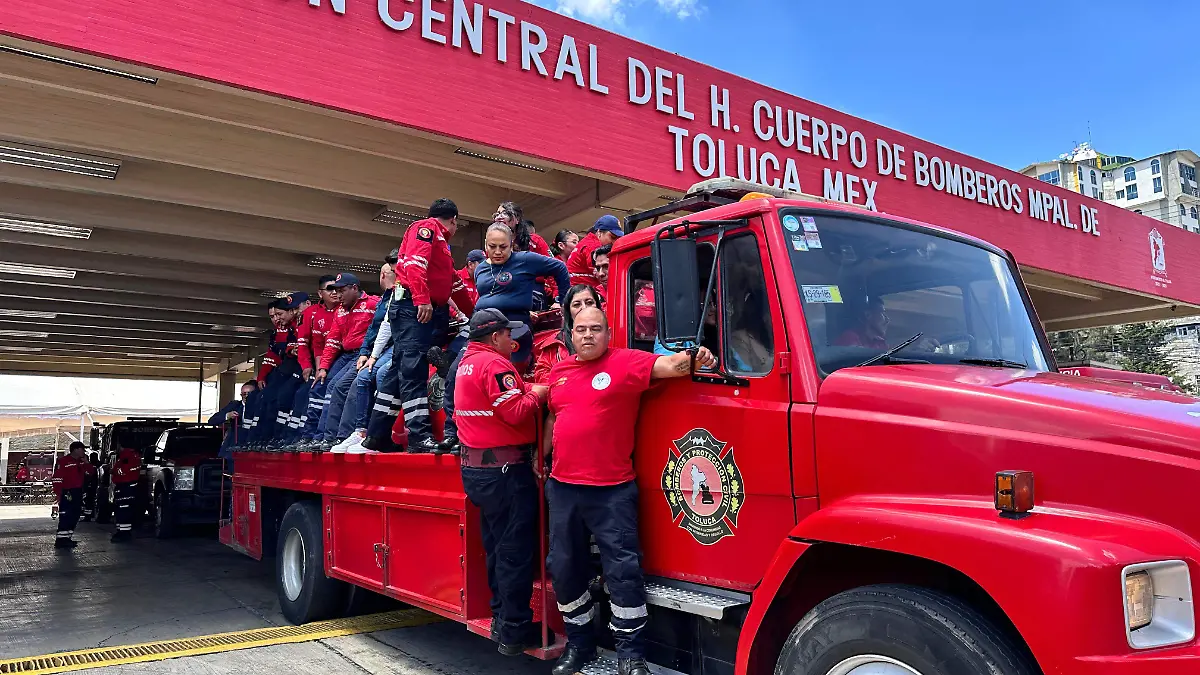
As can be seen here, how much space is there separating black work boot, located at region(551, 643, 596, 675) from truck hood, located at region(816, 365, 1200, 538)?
1.40 metres

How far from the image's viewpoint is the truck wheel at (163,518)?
1259 centimetres

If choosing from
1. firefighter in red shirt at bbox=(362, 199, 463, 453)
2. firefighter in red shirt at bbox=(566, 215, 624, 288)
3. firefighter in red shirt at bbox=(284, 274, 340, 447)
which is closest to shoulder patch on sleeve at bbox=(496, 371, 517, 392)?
firefighter in red shirt at bbox=(362, 199, 463, 453)

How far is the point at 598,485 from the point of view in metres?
3.50

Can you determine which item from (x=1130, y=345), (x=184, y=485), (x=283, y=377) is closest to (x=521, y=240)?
(x=283, y=377)

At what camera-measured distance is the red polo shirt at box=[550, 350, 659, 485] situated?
3488mm

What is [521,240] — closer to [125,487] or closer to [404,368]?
[404,368]

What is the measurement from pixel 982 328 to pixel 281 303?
27.5 ft

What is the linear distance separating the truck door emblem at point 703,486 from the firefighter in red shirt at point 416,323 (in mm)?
2382

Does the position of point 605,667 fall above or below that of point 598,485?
below

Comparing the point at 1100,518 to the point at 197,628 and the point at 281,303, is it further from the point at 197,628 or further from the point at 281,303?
the point at 281,303

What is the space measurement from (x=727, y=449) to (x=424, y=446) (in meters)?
2.57

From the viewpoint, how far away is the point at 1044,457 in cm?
242

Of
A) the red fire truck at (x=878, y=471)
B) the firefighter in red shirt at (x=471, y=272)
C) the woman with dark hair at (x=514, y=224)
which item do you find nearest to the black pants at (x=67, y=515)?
the firefighter in red shirt at (x=471, y=272)

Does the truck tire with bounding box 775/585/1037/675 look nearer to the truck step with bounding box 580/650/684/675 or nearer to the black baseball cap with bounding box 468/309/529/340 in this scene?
the truck step with bounding box 580/650/684/675
